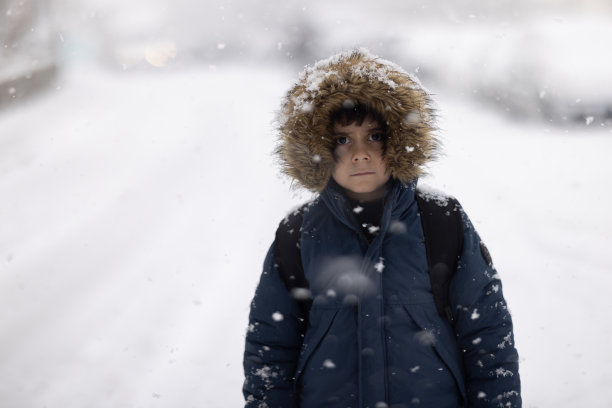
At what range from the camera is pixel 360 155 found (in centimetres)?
160

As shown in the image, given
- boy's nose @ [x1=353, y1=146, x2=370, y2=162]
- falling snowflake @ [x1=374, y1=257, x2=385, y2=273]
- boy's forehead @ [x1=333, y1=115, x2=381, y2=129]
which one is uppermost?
boy's forehead @ [x1=333, y1=115, x2=381, y2=129]

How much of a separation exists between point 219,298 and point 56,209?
13.0ft

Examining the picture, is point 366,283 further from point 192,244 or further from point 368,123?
point 192,244

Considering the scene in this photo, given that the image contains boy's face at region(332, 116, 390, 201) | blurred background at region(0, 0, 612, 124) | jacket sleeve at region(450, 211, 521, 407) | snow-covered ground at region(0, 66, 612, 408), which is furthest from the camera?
blurred background at region(0, 0, 612, 124)

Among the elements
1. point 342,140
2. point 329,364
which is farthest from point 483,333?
point 342,140

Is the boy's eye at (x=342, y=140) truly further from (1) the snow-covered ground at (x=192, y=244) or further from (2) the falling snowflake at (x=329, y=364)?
(2) the falling snowflake at (x=329, y=364)

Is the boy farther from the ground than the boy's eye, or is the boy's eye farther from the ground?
the boy's eye

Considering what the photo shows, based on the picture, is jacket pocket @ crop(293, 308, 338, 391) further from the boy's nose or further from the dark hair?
the dark hair

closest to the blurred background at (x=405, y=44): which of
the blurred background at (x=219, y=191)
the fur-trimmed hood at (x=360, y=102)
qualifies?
the blurred background at (x=219, y=191)

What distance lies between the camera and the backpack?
61.1 inches

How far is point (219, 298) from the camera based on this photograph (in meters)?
4.25

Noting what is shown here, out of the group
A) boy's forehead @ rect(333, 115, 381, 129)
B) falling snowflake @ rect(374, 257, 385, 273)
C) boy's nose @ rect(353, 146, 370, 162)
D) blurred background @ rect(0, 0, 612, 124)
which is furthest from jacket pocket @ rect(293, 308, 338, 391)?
blurred background @ rect(0, 0, 612, 124)

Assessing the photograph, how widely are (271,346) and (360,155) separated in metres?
0.79

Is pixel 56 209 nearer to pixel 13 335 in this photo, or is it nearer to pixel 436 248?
pixel 13 335
